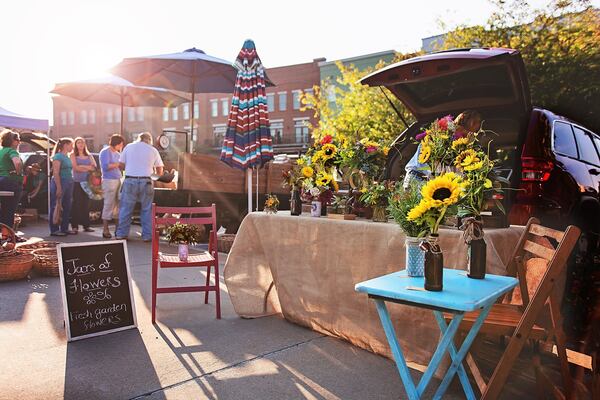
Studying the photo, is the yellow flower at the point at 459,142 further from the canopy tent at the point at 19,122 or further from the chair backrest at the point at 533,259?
the canopy tent at the point at 19,122

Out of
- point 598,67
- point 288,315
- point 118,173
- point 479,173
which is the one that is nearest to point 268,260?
point 288,315

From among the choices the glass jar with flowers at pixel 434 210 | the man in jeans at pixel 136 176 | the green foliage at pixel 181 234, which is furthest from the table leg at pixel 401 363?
the man in jeans at pixel 136 176

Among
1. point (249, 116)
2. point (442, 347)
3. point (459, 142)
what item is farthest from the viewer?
point (249, 116)

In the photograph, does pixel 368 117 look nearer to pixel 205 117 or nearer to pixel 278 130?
pixel 278 130

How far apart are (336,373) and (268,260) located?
4.66 ft

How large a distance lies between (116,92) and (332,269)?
35.4 feet

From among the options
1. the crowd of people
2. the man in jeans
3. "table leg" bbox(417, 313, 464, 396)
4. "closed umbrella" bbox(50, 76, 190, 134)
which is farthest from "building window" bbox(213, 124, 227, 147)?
"table leg" bbox(417, 313, 464, 396)

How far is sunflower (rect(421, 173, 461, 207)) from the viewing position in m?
2.34

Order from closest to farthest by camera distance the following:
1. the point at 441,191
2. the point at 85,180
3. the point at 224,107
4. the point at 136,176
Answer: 1. the point at 441,191
2. the point at 136,176
3. the point at 85,180
4. the point at 224,107

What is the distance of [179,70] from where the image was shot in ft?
35.3

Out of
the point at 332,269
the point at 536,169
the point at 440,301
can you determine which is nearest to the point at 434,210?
the point at 440,301

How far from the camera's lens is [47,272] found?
6070mm

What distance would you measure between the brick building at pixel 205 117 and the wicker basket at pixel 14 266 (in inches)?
1276

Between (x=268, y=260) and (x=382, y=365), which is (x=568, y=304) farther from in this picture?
(x=268, y=260)
